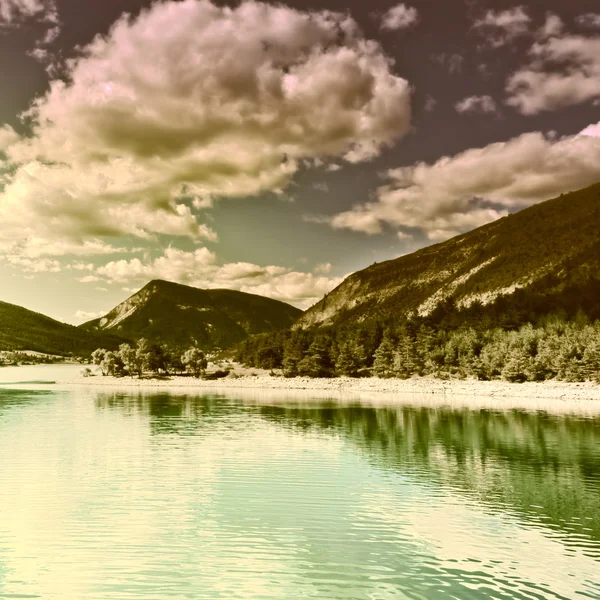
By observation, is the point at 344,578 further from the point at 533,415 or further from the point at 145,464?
the point at 533,415

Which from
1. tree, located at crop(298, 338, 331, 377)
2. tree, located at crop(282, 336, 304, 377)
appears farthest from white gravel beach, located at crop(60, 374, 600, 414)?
tree, located at crop(282, 336, 304, 377)

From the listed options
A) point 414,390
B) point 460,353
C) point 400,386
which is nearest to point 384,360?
point 400,386

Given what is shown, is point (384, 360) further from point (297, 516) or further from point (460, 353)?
point (297, 516)

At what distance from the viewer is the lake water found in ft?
71.2

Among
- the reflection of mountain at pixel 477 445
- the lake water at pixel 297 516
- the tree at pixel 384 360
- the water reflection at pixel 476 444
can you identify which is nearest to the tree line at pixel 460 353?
the tree at pixel 384 360

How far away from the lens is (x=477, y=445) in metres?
59.6

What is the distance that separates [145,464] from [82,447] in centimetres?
1333

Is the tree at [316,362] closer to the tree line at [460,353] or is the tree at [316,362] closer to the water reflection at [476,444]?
the tree line at [460,353]

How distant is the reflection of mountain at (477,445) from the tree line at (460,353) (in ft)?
158

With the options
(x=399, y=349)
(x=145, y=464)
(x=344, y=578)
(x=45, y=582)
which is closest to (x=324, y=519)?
(x=344, y=578)

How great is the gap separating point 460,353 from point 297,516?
142 metres

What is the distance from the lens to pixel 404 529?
28.7 m

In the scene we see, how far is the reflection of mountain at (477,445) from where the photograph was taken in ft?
115

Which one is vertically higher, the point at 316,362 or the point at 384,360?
the point at 384,360
